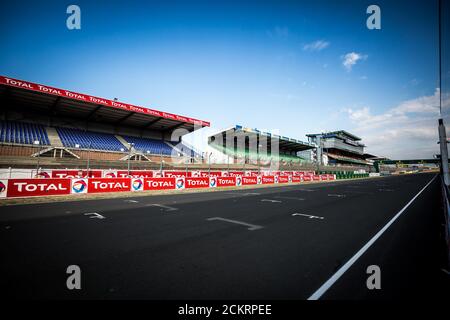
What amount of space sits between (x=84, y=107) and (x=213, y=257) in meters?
30.9

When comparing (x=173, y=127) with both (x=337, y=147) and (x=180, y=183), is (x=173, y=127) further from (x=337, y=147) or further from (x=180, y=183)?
(x=337, y=147)

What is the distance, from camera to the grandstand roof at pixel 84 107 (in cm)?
2225

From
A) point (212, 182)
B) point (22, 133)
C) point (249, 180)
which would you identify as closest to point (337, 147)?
point (249, 180)

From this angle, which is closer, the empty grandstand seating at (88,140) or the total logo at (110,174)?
the total logo at (110,174)

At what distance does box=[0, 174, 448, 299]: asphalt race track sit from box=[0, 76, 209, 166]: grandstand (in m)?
13.6

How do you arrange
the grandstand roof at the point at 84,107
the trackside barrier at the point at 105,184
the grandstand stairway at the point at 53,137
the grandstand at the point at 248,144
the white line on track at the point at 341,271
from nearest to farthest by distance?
the white line on track at the point at 341,271 → the trackside barrier at the point at 105,184 → the grandstand roof at the point at 84,107 → the grandstand stairway at the point at 53,137 → the grandstand at the point at 248,144

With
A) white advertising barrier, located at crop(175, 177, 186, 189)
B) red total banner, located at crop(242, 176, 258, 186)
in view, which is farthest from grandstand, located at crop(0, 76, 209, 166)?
red total banner, located at crop(242, 176, 258, 186)

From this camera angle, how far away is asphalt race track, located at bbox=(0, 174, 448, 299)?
111 inches

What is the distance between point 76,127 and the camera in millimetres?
30438

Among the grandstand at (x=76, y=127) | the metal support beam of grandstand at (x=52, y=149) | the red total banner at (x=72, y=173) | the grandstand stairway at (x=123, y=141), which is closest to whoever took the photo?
the red total banner at (x=72, y=173)

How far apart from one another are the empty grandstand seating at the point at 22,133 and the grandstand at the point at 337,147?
70.3 meters

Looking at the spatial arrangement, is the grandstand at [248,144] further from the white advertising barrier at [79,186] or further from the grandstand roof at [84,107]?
the white advertising barrier at [79,186]

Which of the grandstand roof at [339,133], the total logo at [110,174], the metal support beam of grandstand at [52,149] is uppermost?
the grandstand roof at [339,133]

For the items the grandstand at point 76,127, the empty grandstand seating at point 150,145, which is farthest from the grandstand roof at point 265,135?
the empty grandstand seating at point 150,145
